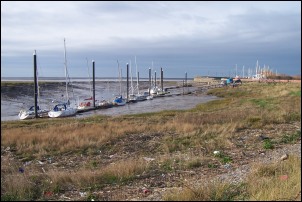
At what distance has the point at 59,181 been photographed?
27.4 ft

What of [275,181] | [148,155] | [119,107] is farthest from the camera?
[119,107]

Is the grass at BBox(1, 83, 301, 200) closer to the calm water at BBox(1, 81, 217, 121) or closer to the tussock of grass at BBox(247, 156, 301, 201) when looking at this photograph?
the tussock of grass at BBox(247, 156, 301, 201)

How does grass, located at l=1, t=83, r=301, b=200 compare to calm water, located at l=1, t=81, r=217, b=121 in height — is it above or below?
above

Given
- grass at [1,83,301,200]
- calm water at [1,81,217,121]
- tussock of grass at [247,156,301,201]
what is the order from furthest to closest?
1. calm water at [1,81,217,121]
2. grass at [1,83,301,200]
3. tussock of grass at [247,156,301,201]

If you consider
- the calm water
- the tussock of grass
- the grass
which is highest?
the tussock of grass

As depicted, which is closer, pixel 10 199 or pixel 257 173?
pixel 10 199

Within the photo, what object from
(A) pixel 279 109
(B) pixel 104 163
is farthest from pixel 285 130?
(B) pixel 104 163

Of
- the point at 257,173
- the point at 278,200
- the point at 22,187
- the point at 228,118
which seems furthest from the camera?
the point at 228,118

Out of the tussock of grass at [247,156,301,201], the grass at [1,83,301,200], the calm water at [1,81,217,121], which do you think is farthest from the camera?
the calm water at [1,81,217,121]

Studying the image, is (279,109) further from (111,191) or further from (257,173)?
(111,191)

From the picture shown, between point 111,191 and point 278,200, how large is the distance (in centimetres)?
323

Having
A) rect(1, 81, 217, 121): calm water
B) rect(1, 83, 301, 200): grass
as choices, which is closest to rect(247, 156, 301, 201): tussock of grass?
rect(1, 83, 301, 200): grass

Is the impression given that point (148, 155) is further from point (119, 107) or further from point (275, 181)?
point (119, 107)

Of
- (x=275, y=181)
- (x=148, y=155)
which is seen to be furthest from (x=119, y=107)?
(x=275, y=181)
